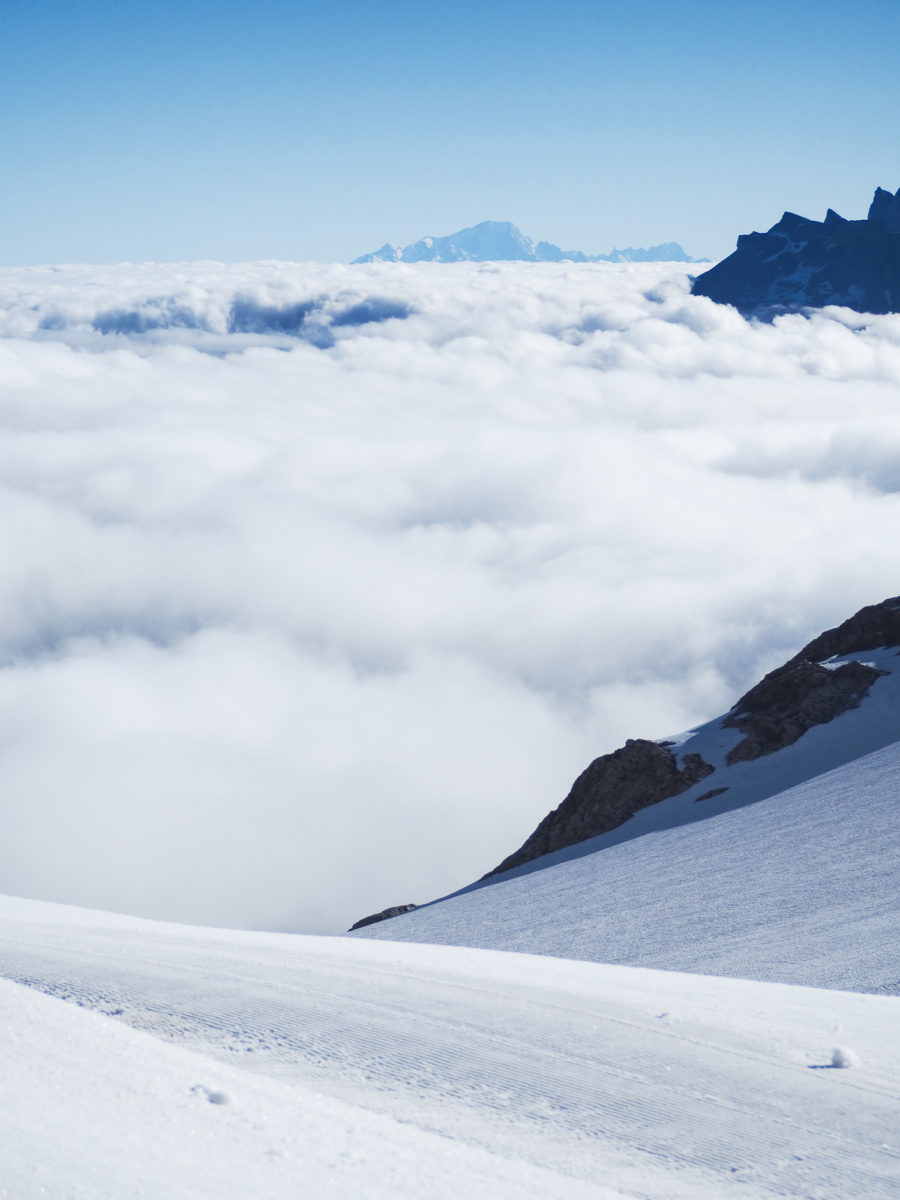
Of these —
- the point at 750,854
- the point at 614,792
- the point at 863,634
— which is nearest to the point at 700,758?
the point at 614,792

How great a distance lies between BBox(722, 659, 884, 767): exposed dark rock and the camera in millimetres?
26922

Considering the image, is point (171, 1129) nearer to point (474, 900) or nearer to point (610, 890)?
point (610, 890)

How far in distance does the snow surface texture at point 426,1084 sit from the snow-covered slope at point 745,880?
5312mm

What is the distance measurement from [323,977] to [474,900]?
16435mm

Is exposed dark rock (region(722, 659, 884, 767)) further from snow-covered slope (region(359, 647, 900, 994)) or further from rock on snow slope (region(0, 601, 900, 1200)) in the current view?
rock on snow slope (region(0, 601, 900, 1200))

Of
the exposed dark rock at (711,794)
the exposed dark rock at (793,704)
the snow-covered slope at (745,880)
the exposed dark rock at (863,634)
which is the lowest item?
the snow-covered slope at (745,880)

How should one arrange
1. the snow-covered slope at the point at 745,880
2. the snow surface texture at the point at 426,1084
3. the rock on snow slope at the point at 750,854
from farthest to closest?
the rock on snow slope at the point at 750,854 → the snow-covered slope at the point at 745,880 → the snow surface texture at the point at 426,1084

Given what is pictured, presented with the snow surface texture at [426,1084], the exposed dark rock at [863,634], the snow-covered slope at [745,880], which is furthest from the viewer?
the exposed dark rock at [863,634]

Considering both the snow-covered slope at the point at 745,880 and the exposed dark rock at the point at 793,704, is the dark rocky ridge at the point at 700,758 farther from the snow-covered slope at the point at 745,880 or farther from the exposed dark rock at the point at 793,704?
the snow-covered slope at the point at 745,880

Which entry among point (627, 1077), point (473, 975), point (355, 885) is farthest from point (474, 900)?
point (355, 885)

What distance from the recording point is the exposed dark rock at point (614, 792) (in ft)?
89.3

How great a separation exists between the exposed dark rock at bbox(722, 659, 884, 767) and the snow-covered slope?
0.35 m

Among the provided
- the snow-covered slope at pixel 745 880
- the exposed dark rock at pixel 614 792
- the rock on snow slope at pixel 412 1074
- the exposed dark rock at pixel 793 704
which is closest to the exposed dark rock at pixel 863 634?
the snow-covered slope at pixel 745 880

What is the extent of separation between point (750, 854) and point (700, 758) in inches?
363
